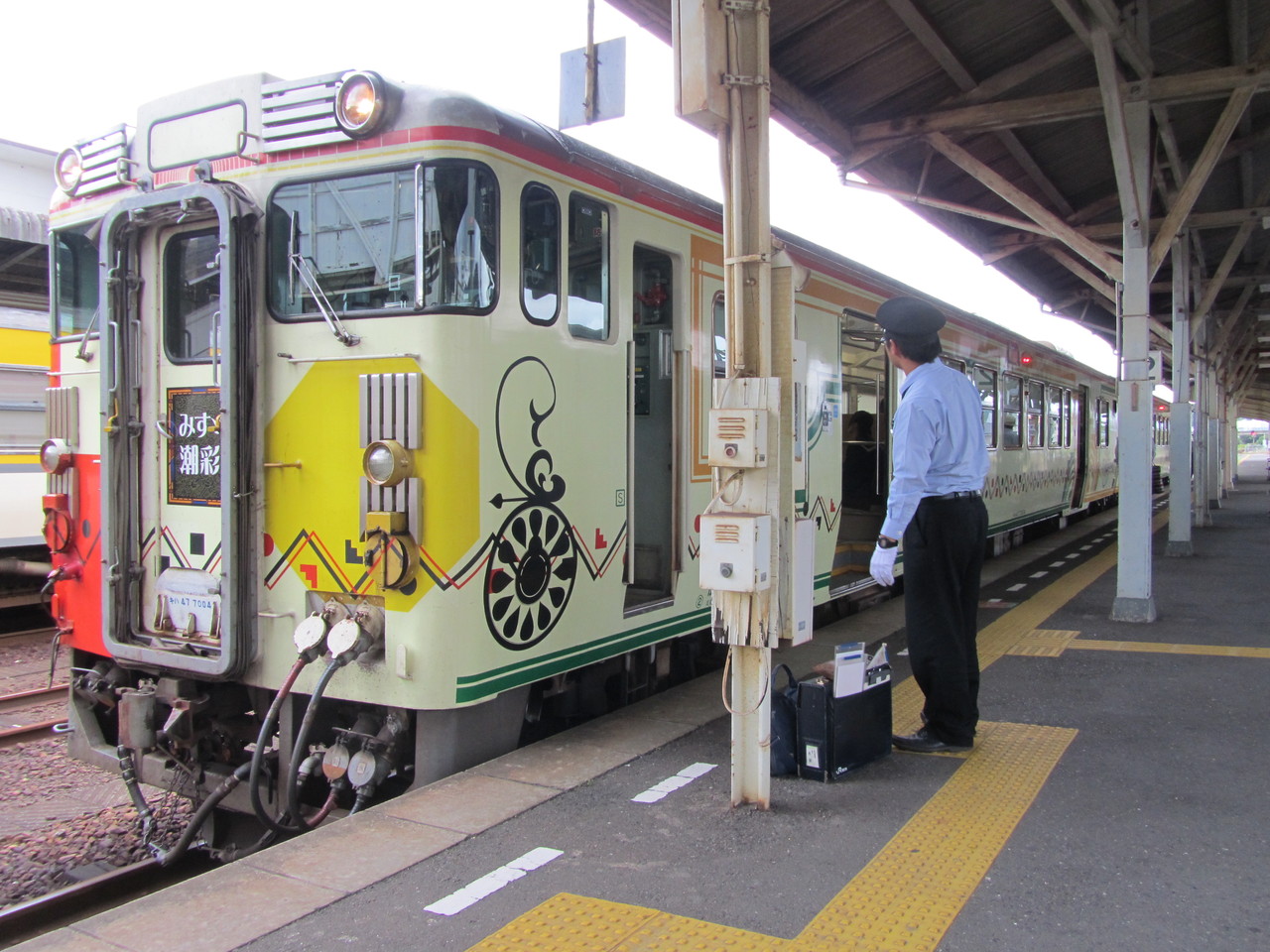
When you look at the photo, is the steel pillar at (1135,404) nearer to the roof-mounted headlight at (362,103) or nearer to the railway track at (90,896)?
the roof-mounted headlight at (362,103)

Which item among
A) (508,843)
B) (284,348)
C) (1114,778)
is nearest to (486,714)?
(508,843)

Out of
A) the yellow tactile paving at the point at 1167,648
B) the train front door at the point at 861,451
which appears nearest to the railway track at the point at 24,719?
the train front door at the point at 861,451

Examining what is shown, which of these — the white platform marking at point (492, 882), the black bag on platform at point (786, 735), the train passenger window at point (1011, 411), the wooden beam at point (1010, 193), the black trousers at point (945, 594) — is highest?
the wooden beam at point (1010, 193)

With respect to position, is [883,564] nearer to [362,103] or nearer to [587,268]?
[587,268]

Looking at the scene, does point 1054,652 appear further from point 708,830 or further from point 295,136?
point 295,136

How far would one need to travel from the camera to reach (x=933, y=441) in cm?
408

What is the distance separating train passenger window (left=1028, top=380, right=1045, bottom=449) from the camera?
12484 millimetres

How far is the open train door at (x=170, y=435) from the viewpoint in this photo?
4.12 metres

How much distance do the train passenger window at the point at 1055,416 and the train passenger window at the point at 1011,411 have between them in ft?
5.60

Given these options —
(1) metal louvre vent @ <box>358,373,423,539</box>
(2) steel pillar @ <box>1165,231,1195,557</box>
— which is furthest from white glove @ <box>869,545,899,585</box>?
(2) steel pillar @ <box>1165,231,1195,557</box>

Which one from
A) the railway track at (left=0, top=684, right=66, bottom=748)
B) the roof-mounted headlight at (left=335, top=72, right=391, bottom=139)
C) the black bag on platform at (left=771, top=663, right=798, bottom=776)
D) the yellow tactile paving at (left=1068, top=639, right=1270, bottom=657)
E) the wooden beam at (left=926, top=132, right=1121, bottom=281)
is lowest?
the railway track at (left=0, top=684, right=66, bottom=748)

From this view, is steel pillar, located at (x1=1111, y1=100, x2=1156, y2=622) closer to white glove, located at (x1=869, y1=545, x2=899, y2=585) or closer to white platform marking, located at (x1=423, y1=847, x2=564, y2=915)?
white glove, located at (x1=869, y1=545, x2=899, y2=585)

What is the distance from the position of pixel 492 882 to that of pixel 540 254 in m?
2.49

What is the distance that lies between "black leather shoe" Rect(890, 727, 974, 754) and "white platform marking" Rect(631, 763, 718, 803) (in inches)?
33.1
